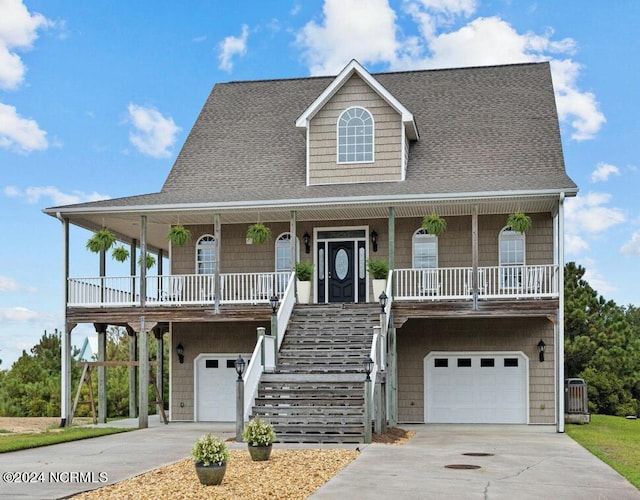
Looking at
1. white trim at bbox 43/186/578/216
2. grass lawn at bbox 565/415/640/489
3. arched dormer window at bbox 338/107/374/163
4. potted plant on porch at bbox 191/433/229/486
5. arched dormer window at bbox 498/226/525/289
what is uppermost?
arched dormer window at bbox 338/107/374/163

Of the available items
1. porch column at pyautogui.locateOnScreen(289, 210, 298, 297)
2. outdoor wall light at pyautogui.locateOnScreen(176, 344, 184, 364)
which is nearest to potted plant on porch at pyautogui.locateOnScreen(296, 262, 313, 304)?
porch column at pyautogui.locateOnScreen(289, 210, 298, 297)

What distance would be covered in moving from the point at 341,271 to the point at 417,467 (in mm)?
10751

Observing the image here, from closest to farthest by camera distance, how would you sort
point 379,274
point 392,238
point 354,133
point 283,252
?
point 392,238 → point 379,274 → point 354,133 → point 283,252

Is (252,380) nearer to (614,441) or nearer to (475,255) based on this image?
(475,255)

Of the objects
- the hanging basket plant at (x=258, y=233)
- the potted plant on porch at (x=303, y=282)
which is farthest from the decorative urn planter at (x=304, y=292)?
the hanging basket plant at (x=258, y=233)

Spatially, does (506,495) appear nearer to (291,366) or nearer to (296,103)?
(291,366)

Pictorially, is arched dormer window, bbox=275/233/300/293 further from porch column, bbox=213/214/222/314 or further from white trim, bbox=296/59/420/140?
white trim, bbox=296/59/420/140

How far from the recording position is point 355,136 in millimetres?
24406

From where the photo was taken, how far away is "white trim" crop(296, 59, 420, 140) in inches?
938

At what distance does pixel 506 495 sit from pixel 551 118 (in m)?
16.7

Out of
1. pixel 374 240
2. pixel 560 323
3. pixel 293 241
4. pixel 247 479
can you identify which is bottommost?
pixel 247 479

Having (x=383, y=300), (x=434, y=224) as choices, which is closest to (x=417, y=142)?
(x=434, y=224)

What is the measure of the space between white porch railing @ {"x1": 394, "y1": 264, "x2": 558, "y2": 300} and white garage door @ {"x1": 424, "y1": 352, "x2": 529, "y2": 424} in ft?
6.14

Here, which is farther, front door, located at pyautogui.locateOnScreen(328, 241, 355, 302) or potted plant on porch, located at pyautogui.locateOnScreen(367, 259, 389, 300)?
front door, located at pyautogui.locateOnScreen(328, 241, 355, 302)
